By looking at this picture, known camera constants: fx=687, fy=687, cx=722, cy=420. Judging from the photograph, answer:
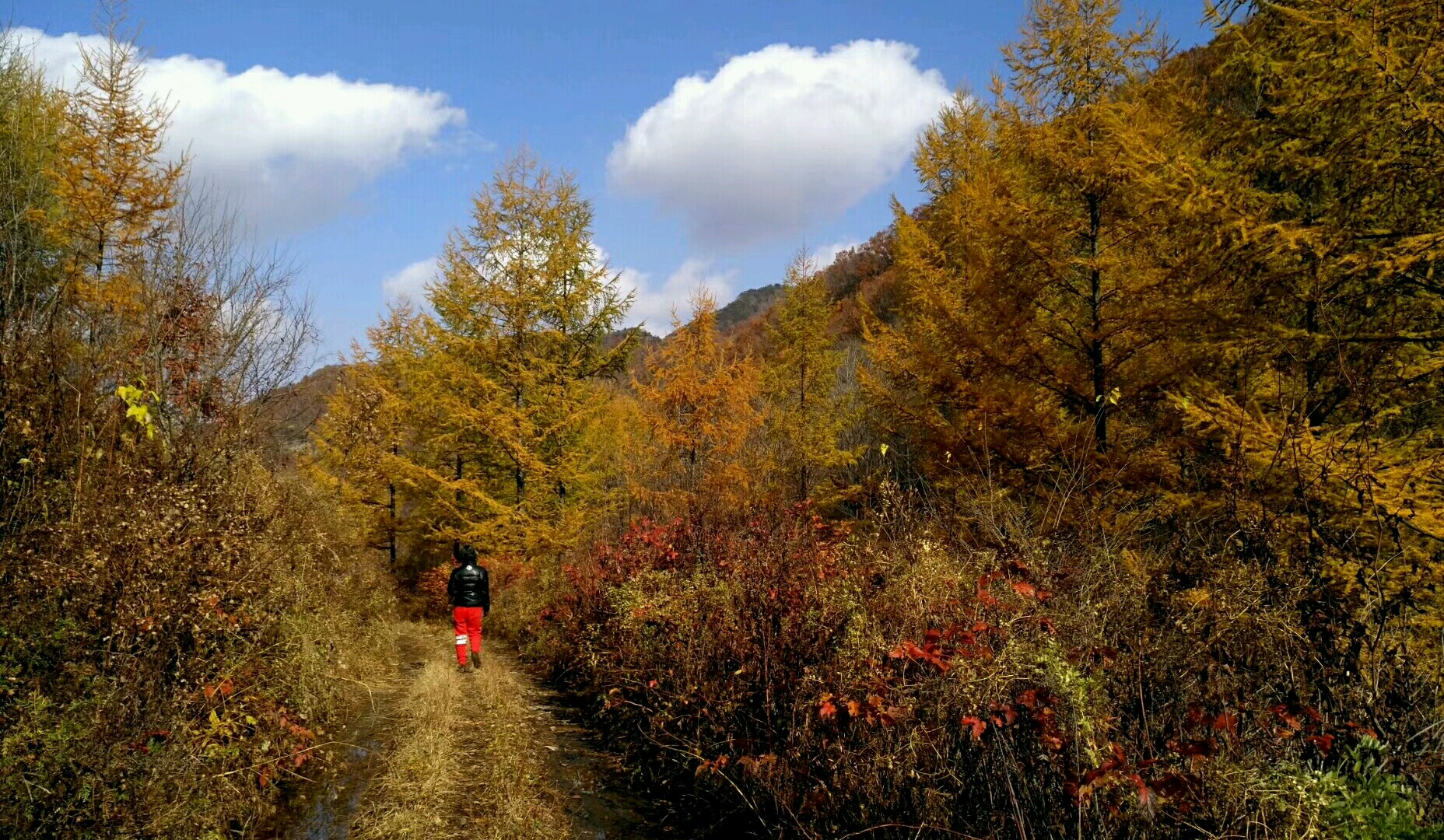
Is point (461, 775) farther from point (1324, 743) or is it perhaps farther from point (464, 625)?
point (1324, 743)

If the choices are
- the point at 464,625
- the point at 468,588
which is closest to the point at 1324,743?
the point at 468,588

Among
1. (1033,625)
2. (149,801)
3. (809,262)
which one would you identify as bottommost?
(149,801)

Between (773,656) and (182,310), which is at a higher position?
(182,310)

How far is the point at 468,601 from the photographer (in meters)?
10.4

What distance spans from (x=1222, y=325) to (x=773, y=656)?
23.3 feet

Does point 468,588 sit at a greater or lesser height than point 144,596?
lesser

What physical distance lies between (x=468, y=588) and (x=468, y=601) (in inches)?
8.5

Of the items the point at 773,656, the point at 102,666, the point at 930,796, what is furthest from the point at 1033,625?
the point at 102,666

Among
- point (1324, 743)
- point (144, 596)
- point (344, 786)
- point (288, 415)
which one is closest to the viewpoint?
point (1324, 743)

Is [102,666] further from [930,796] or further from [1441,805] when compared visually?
[1441,805]

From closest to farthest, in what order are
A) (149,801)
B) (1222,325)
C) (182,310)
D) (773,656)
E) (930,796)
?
(930,796)
(149,801)
(773,656)
(1222,325)
(182,310)

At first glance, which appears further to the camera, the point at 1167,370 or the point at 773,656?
the point at 1167,370

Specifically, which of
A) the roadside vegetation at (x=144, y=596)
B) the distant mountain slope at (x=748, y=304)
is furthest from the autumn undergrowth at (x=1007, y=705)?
the distant mountain slope at (x=748, y=304)

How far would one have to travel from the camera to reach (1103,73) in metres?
10.4
